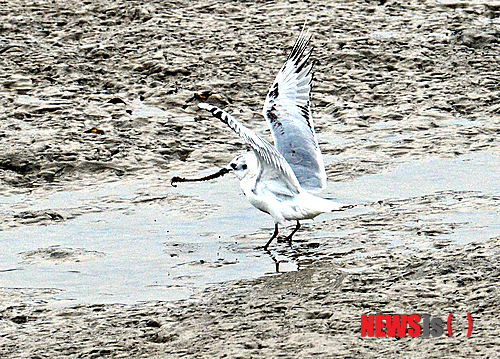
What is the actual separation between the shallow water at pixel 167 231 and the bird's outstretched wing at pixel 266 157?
1.44ft

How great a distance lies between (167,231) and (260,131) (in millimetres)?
2208

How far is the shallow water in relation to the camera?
633 centimetres

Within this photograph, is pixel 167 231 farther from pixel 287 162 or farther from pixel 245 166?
pixel 287 162

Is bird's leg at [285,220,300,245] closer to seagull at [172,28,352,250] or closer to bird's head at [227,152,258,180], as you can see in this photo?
seagull at [172,28,352,250]

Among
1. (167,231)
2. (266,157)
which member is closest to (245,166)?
(266,157)

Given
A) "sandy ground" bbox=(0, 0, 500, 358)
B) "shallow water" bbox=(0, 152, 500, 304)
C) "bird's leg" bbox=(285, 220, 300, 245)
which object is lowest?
"bird's leg" bbox=(285, 220, 300, 245)

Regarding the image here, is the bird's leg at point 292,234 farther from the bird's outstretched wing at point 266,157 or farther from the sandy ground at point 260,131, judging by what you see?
the bird's outstretched wing at point 266,157

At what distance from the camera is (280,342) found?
516cm

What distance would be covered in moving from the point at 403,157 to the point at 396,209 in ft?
4.07

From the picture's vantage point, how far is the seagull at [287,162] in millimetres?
6863

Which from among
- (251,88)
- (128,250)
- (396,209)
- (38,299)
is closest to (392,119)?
(251,88)

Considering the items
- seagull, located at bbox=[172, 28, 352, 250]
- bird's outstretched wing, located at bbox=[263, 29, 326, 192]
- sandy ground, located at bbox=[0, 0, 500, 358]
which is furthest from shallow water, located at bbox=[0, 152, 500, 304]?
bird's outstretched wing, located at bbox=[263, 29, 326, 192]

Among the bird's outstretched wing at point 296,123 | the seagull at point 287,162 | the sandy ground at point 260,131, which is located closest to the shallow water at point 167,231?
the sandy ground at point 260,131

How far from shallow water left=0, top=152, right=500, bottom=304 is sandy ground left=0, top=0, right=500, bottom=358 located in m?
0.16
